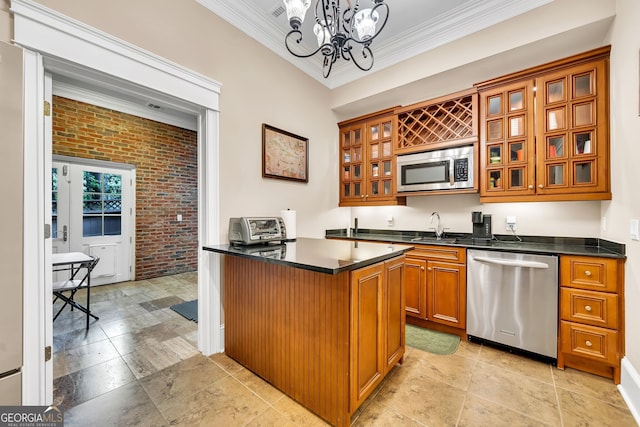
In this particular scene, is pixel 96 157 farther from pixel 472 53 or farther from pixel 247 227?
pixel 472 53

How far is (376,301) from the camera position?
1.70 meters

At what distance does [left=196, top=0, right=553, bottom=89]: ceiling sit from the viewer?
2.34m

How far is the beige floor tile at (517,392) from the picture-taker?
1.62m

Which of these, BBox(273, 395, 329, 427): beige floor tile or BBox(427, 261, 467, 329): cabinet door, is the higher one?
BBox(427, 261, 467, 329): cabinet door

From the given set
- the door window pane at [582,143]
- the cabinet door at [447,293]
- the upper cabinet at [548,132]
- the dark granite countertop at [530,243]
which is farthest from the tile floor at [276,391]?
the door window pane at [582,143]

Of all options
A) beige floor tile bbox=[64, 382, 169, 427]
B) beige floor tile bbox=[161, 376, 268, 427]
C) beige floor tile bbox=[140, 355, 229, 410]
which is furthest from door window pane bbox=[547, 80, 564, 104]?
beige floor tile bbox=[64, 382, 169, 427]

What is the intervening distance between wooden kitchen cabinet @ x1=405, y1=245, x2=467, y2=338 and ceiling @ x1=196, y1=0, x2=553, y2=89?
7.07ft

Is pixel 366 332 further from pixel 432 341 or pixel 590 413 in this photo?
pixel 590 413

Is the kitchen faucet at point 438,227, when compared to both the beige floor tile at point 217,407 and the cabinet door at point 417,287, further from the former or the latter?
the beige floor tile at point 217,407

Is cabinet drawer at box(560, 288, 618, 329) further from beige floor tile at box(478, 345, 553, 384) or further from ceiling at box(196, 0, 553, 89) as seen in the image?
ceiling at box(196, 0, 553, 89)

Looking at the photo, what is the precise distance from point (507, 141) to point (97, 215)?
5888 mm

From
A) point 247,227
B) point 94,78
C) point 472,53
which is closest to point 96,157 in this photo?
point 94,78

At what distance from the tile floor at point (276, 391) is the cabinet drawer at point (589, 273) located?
2.28 ft

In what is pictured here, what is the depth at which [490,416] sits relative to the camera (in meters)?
1.58
